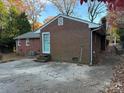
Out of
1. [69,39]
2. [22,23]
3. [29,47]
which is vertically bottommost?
[29,47]

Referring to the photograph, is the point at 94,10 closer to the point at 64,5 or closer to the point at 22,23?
the point at 64,5

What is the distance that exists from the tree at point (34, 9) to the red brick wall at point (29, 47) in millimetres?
19420

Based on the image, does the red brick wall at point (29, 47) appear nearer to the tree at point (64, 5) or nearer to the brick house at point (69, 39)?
the brick house at point (69, 39)

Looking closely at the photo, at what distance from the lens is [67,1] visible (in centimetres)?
4562

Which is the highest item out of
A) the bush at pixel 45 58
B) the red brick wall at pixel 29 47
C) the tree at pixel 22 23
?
the tree at pixel 22 23

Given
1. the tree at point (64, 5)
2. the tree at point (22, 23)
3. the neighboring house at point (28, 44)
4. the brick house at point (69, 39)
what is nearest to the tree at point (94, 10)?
the tree at point (64, 5)

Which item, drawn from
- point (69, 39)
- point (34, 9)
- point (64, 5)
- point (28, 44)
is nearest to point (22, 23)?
point (28, 44)

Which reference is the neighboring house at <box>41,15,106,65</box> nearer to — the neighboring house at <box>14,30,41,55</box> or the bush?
the bush

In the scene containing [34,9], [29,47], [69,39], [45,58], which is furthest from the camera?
[34,9]

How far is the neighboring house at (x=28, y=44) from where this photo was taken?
27.5 m

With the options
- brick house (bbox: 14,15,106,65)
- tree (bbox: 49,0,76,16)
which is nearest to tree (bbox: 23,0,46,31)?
tree (bbox: 49,0,76,16)

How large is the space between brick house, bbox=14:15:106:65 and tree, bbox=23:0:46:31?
2902 centimetres

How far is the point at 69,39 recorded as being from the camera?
18.4 meters

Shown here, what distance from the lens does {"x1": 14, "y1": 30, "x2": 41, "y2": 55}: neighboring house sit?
27484 millimetres
